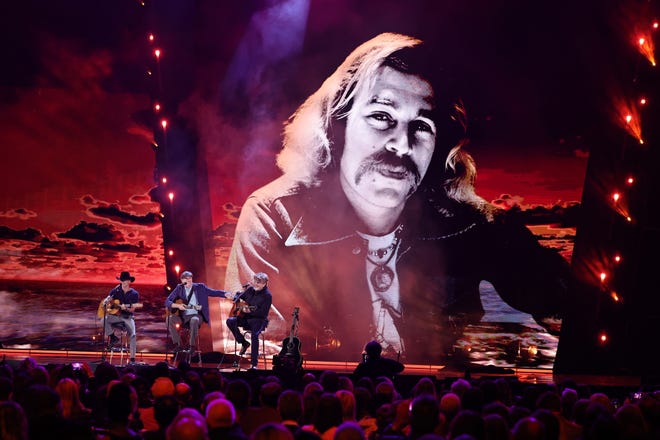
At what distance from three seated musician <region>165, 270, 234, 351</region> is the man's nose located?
379 centimetres

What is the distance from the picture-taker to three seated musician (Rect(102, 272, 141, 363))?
9.80 metres

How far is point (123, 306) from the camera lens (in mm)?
9758

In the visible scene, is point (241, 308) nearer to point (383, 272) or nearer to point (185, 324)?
point (185, 324)

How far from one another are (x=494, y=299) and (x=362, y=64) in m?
4.47

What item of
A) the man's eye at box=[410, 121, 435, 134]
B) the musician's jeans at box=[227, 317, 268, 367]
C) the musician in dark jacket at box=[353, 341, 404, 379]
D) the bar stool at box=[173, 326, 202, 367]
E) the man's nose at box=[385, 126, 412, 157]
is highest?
the man's eye at box=[410, 121, 435, 134]

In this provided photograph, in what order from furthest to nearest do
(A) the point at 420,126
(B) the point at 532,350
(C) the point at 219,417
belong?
(B) the point at 532,350
(A) the point at 420,126
(C) the point at 219,417

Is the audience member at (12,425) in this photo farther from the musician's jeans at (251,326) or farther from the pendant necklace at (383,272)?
the pendant necklace at (383,272)

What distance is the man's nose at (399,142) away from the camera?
466 inches

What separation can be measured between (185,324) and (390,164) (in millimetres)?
4296

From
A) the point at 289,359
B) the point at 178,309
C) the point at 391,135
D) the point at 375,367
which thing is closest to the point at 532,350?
the point at 391,135

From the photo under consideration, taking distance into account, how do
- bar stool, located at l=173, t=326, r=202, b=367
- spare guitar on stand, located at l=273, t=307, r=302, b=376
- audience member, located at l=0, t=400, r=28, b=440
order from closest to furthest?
1. audience member, located at l=0, t=400, r=28, b=440
2. spare guitar on stand, located at l=273, t=307, r=302, b=376
3. bar stool, located at l=173, t=326, r=202, b=367

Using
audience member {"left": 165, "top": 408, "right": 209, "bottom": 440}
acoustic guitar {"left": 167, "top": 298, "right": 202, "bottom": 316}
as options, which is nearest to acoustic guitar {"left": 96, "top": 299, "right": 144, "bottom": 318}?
acoustic guitar {"left": 167, "top": 298, "right": 202, "bottom": 316}

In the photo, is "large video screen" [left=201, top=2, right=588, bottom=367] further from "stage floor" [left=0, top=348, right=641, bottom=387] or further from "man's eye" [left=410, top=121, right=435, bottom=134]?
"stage floor" [left=0, top=348, right=641, bottom=387]

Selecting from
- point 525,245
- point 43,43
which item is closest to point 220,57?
point 43,43
